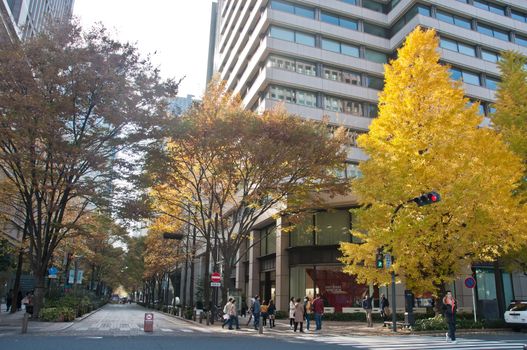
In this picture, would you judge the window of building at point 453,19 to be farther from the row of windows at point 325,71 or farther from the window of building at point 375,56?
the row of windows at point 325,71

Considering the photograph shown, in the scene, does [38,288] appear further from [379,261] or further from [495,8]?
[495,8]

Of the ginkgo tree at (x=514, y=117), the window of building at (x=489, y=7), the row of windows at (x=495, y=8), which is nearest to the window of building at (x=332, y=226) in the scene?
the ginkgo tree at (x=514, y=117)

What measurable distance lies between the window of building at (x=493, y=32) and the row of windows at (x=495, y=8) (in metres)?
2.11

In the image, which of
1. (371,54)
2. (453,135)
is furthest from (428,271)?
(371,54)

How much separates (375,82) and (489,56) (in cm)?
1371

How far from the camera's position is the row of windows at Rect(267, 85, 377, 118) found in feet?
131

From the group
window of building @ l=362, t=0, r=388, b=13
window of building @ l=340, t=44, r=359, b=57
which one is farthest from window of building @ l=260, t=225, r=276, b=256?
window of building @ l=362, t=0, r=388, b=13

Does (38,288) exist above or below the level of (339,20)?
below

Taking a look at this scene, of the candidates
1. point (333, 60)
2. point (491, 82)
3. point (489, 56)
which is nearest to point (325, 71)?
point (333, 60)

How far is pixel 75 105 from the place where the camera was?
1925 cm

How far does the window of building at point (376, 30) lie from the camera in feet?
152

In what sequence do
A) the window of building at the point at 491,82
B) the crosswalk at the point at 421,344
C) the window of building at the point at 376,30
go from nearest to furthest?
the crosswalk at the point at 421,344
the window of building at the point at 376,30
the window of building at the point at 491,82

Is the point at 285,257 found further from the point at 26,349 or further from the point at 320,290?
the point at 26,349

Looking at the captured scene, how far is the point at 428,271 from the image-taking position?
19375mm
